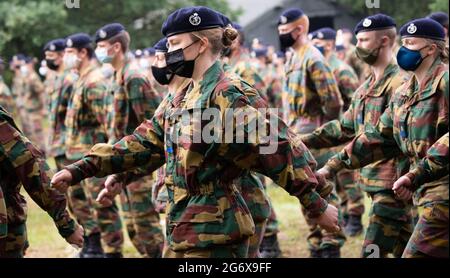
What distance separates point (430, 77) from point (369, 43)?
1319 millimetres

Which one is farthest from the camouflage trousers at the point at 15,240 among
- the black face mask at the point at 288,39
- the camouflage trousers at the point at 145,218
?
the black face mask at the point at 288,39

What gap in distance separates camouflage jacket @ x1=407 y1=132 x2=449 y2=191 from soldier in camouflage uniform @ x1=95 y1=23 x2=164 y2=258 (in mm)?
3540

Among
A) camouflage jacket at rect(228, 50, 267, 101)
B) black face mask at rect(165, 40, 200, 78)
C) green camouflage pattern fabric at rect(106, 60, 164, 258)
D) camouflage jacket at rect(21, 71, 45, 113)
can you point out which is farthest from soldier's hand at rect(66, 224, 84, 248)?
camouflage jacket at rect(21, 71, 45, 113)

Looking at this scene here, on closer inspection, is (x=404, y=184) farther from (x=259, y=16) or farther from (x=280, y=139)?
(x=259, y=16)

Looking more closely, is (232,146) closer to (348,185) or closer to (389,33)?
(389,33)

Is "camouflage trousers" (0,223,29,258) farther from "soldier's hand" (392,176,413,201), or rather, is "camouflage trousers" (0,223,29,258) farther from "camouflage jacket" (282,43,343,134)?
"camouflage jacket" (282,43,343,134)

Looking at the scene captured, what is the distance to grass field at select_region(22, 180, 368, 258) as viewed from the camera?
30.9ft

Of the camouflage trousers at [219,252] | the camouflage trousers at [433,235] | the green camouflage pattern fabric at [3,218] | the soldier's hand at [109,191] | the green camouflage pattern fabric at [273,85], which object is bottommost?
the green camouflage pattern fabric at [273,85]

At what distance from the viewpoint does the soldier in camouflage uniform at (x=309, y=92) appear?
27.6ft

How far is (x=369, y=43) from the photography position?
6996 millimetres

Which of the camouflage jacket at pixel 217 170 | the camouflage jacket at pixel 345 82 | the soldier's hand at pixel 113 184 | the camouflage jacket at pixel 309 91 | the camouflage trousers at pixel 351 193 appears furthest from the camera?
the camouflage trousers at pixel 351 193

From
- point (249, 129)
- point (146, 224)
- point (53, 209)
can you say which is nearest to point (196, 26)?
point (249, 129)

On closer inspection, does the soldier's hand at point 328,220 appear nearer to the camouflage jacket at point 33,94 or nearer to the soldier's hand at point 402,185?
the soldier's hand at point 402,185

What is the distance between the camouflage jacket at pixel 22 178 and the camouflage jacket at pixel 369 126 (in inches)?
83.6
